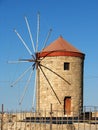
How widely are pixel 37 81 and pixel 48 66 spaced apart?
1.10 meters

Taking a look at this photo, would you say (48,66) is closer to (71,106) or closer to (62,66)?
(62,66)

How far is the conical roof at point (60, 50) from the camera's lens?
23656 mm

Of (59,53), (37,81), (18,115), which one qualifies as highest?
(59,53)

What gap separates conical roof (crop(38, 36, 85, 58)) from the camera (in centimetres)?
2366

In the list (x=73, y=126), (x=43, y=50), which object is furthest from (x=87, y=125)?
(x=43, y=50)

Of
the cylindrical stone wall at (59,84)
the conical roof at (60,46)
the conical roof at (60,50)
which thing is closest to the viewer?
the cylindrical stone wall at (59,84)

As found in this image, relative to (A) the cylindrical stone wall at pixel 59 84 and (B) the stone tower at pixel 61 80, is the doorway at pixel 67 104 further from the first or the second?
(A) the cylindrical stone wall at pixel 59 84

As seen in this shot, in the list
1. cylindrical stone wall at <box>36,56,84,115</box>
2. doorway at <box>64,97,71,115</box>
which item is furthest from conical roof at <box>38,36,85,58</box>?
doorway at <box>64,97,71,115</box>

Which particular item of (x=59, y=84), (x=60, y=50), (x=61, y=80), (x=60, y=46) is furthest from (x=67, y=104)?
(x=60, y=46)

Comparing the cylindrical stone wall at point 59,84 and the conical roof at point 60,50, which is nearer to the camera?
the cylindrical stone wall at point 59,84

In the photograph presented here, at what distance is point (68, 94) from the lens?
76.5 ft

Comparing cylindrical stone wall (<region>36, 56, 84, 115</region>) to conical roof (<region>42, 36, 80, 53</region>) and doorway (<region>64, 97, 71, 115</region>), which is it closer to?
doorway (<region>64, 97, 71, 115</region>)

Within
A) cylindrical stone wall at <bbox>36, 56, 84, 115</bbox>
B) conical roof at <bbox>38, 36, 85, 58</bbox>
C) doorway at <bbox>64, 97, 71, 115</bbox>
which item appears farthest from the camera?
conical roof at <bbox>38, 36, 85, 58</bbox>

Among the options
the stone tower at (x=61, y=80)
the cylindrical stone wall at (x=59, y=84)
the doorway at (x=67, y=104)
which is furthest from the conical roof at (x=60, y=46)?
the doorway at (x=67, y=104)
